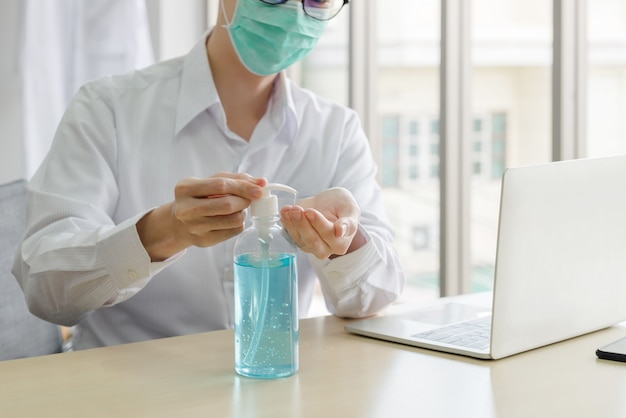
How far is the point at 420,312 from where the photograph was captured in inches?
56.8

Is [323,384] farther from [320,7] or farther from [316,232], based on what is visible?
[320,7]

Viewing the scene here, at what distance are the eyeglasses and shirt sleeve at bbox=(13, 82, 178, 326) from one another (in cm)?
40

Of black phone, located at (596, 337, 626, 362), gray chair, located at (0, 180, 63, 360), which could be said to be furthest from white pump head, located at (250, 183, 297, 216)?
gray chair, located at (0, 180, 63, 360)

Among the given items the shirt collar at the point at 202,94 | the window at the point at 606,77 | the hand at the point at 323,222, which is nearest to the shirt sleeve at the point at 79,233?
the shirt collar at the point at 202,94

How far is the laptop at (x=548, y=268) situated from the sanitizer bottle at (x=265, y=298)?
0.83 ft

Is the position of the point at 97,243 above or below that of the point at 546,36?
below

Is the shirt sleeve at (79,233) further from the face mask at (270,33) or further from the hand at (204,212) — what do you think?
the face mask at (270,33)

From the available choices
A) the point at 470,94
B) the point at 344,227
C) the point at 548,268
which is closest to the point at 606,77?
the point at 470,94

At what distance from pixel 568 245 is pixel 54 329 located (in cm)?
101

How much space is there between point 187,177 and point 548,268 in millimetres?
642

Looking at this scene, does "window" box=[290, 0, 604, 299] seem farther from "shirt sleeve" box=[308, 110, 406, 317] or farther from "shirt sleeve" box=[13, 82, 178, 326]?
"shirt sleeve" box=[13, 82, 178, 326]

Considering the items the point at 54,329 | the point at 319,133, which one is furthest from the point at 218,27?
the point at 54,329

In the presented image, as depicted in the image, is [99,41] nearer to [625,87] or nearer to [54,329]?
[54,329]

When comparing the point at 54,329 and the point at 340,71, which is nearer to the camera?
the point at 54,329
